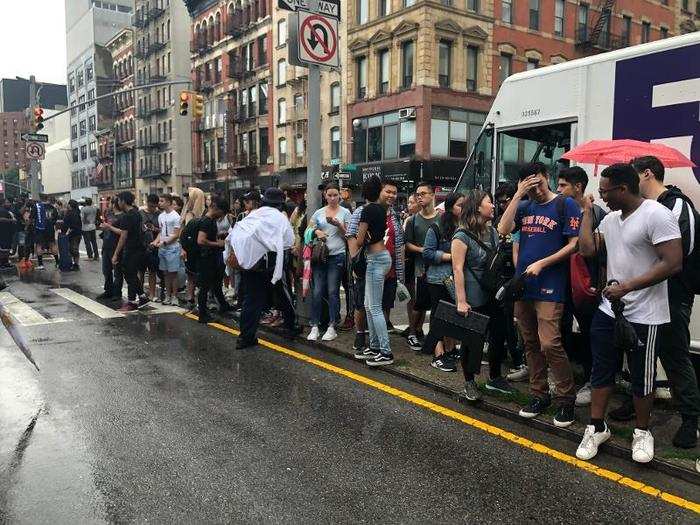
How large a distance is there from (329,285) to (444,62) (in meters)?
24.0

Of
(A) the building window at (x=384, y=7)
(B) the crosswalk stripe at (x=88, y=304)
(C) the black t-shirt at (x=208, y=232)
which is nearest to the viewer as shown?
(C) the black t-shirt at (x=208, y=232)

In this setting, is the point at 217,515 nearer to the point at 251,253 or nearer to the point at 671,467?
the point at 671,467

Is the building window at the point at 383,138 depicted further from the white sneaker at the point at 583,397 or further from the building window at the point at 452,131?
the white sneaker at the point at 583,397

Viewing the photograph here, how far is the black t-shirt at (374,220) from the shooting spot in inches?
245

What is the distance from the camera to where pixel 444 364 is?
20.1ft

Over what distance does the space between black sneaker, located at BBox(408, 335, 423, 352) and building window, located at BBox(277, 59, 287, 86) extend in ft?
107

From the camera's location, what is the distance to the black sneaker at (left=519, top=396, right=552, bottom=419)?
4.70m

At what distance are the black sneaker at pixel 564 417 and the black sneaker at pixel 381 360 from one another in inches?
82.2

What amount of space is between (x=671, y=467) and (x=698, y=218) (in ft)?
5.67

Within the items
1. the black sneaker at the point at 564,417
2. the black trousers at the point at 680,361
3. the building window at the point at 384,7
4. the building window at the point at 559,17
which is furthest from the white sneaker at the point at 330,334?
the building window at the point at 559,17

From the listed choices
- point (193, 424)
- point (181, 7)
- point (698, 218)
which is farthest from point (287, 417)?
point (181, 7)

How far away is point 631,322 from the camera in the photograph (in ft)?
13.0

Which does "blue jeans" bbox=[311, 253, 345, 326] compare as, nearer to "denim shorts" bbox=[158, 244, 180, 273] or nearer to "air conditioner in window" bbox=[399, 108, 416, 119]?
"denim shorts" bbox=[158, 244, 180, 273]

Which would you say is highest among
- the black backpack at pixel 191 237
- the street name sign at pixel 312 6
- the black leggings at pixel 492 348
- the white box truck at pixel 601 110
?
the street name sign at pixel 312 6
